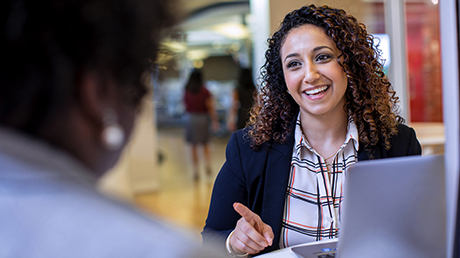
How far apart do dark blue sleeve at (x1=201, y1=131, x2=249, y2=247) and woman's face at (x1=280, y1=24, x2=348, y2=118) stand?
0.30m

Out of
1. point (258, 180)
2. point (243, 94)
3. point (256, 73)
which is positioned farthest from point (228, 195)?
point (243, 94)

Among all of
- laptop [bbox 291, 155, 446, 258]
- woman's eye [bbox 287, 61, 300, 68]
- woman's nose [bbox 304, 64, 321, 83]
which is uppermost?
woman's eye [bbox 287, 61, 300, 68]

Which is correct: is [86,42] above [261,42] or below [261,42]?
below

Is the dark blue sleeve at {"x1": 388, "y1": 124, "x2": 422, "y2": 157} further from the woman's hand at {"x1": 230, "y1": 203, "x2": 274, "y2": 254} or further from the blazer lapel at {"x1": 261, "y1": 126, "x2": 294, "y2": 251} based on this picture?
the woman's hand at {"x1": 230, "y1": 203, "x2": 274, "y2": 254}

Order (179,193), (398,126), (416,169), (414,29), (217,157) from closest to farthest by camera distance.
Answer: (416,169)
(398,126)
(179,193)
(414,29)
(217,157)

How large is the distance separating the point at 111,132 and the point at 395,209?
51cm

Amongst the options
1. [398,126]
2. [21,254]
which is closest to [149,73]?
[21,254]

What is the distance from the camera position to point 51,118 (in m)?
0.40

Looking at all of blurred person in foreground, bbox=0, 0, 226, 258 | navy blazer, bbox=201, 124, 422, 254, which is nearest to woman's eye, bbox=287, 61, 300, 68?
navy blazer, bbox=201, 124, 422, 254

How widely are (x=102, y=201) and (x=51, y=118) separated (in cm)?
11

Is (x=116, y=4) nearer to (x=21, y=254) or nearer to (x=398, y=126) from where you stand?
(x=21, y=254)

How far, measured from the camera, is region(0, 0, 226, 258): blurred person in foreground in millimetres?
354

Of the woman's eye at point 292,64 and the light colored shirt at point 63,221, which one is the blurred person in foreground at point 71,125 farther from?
the woman's eye at point 292,64

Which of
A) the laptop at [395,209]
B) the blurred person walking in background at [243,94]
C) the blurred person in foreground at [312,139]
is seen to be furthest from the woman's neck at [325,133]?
the blurred person walking in background at [243,94]
